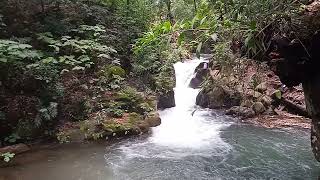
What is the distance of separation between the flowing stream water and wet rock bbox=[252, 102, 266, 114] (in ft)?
3.58

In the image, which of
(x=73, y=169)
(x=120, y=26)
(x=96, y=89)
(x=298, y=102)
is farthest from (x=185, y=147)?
(x=120, y=26)

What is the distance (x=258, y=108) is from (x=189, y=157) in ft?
15.0

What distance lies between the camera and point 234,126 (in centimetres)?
1062

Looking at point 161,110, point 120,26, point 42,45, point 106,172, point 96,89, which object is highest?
point 120,26

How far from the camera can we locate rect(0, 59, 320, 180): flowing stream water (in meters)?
6.87

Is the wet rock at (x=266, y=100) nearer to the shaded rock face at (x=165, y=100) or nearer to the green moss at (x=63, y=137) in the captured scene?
the shaded rock face at (x=165, y=100)

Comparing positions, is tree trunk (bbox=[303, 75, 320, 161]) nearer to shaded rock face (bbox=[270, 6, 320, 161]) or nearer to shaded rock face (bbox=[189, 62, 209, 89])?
shaded rock face (bbox=[270, 6, 320, 161])

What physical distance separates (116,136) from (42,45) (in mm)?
3935

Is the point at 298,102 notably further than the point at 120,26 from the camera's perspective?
No

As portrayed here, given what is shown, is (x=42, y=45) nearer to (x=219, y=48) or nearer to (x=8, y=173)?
(x=8, y=173)

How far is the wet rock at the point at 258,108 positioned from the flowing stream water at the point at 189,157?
109cm

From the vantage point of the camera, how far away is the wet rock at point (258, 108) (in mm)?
11500

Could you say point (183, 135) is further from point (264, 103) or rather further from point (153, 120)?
point (264, 103)

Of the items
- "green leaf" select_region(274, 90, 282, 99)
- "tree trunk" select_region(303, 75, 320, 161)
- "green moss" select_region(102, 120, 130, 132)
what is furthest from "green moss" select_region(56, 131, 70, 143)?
"green leaf" select_region(274, 90, 282, 99)
